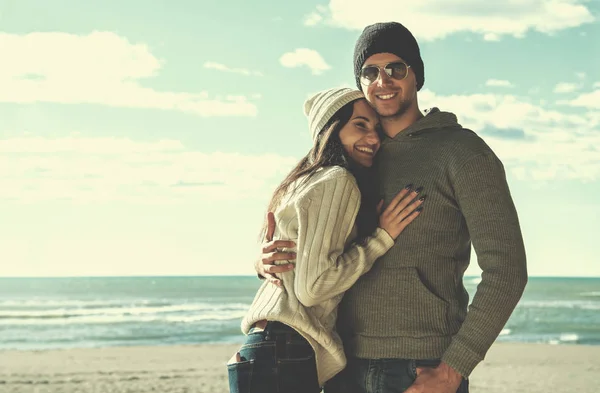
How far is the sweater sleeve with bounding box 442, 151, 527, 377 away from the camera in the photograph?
2930 millimetres

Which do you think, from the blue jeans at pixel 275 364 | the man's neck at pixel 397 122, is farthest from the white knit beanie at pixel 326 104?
the blue jeans at pixel 275 364

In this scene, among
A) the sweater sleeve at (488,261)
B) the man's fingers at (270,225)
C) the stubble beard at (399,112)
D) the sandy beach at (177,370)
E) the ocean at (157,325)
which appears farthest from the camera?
the ocean at (157,325)

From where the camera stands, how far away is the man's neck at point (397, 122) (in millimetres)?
3492

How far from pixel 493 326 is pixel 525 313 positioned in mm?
29188

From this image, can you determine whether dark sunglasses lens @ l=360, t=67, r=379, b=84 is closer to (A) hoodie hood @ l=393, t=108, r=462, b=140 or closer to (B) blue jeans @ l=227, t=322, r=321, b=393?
(A) hoodie hood @ l=393, t=108, r=462, b=140

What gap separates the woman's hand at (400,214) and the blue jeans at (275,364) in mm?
547

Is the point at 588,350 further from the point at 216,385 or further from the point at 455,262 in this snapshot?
the point at 455,262

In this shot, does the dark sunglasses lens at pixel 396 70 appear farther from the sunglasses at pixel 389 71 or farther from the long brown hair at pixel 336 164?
the long brown hair at pixel 336 164

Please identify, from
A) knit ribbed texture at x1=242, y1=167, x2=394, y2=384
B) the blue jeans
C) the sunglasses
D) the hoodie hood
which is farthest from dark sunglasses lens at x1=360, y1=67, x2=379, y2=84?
the blue jeans

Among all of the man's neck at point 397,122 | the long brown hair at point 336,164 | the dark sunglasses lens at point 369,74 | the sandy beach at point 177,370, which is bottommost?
the sandy beach at point 177,370

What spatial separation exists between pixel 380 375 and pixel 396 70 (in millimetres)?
1322

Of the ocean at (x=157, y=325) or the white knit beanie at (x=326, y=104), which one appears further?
the ocean at (x=157, y=325)

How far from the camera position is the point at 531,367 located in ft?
45.2

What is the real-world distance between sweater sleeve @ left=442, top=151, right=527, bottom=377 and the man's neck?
53 cm
